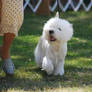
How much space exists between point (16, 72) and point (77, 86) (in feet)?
3.73

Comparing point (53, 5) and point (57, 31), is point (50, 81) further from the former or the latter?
point (53, 5)

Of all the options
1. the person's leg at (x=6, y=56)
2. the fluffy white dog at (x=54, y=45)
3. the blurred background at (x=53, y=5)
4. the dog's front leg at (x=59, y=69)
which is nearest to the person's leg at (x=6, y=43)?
the person's leg at (x=6, y=56)

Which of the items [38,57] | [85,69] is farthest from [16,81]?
[85,69]

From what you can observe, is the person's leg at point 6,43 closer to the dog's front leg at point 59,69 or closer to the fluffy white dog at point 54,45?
the fluffy white dog at point 54,45

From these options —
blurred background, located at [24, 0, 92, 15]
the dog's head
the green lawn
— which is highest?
the dog's head

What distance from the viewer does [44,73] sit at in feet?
18.2

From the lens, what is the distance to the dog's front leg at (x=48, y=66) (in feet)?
17.5

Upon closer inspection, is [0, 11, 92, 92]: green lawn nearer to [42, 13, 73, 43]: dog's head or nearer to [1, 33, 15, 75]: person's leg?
[1, 33, 15, 75]: person's leg

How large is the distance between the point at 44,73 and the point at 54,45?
0.44 meters

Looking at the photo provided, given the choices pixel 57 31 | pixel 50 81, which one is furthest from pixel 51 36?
pixel 50 81

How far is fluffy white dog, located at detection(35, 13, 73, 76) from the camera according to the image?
17.0 ft

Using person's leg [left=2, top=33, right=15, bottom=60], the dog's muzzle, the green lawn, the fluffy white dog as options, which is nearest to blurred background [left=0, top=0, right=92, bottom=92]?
the green lawn

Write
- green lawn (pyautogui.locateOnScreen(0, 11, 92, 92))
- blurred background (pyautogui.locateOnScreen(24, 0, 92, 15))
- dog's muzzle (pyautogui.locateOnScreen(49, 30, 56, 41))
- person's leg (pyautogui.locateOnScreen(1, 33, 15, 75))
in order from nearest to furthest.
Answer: green lawn (pyautogui.locateOnScreen(0, 11, 92, 92)) < dog's muzzle (pyautogui.locateOnScreen(49, 30, 56, 41)) < person's leg (pyautogui.locateOnScreen(1, 33, 15, 75)) < blurred background (pyautogui.locateOnScreen(24, 0, 92, 15))

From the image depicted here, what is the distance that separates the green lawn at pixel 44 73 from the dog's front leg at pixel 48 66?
0.29ft
